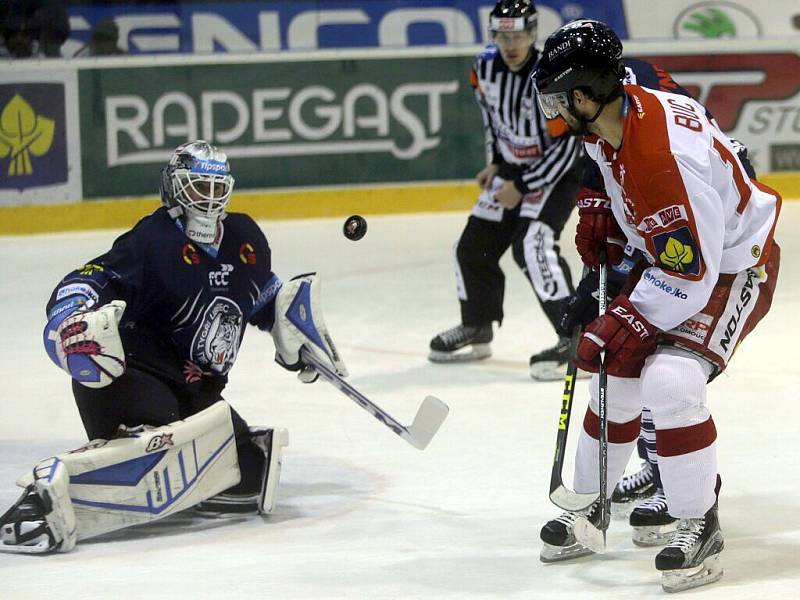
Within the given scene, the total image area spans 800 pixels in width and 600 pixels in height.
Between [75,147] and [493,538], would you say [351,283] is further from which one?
[493,538]

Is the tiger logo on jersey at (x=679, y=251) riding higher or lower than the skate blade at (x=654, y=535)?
higher

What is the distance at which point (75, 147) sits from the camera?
7.70 m

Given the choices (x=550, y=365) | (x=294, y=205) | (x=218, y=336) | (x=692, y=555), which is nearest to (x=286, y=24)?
(x=294, y=205)

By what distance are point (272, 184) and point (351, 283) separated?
1.75 m

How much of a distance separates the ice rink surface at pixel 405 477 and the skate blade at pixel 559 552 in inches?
0.8

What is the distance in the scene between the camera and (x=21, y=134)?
7.56 metres

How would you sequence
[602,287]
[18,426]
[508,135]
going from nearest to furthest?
1. [602,287]
2. [18,426]
3. [508,135]

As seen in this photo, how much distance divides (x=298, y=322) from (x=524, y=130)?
184 centimetres

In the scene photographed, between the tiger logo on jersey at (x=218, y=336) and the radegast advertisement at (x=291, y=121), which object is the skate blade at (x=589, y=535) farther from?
the radegast advertisement at (x=291, y=121)

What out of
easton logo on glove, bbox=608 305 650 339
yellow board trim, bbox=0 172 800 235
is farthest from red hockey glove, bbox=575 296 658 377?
yellow board trim, bbox=0 172 800 235

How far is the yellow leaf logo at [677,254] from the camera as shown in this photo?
275 centimetres

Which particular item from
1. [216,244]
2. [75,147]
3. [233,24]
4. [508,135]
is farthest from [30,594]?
[233,24]

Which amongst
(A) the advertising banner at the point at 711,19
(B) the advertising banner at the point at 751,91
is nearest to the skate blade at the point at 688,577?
(B) the advertising banner at the point at 751,91

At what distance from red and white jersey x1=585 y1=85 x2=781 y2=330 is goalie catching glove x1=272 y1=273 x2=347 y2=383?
922mm
